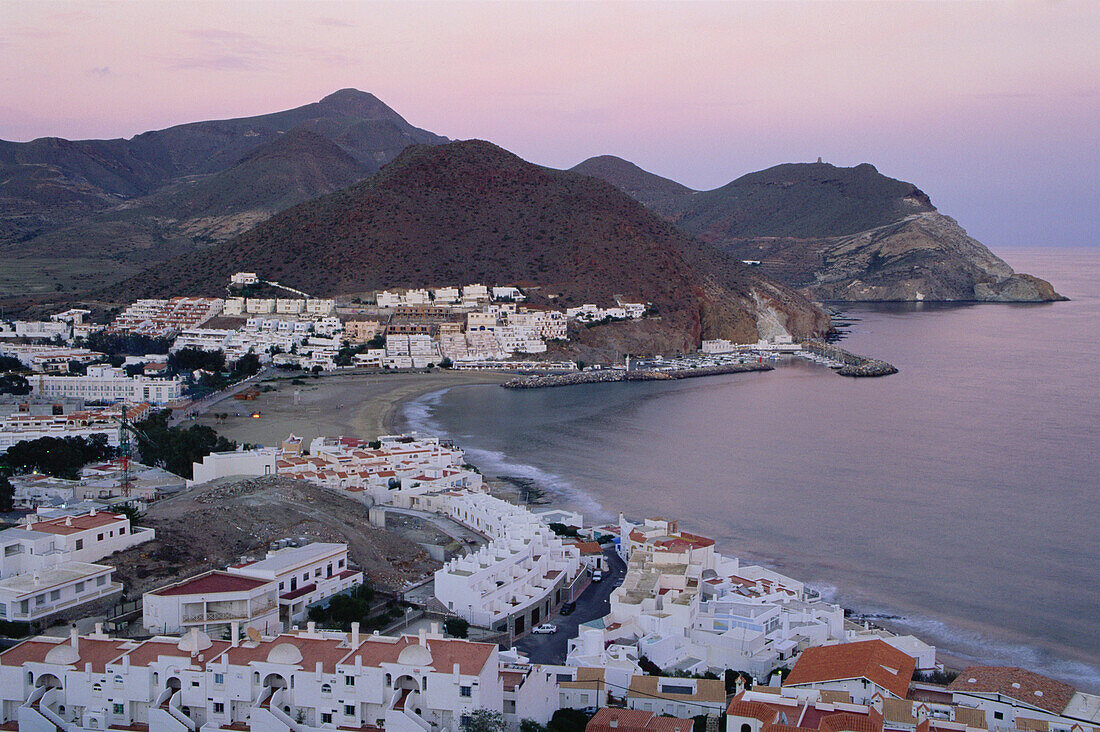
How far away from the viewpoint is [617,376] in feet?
148

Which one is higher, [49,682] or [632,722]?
[49,682]

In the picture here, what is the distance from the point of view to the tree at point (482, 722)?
31.4 ft

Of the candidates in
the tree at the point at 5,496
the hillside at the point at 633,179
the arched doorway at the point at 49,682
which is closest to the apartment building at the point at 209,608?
the arched doorway at the point at 49,682

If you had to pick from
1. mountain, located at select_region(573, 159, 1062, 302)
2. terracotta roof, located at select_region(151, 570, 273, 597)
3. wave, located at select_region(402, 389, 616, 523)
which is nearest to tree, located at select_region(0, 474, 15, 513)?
terracotta roof, located at select_region(151, 570, 273, 597)

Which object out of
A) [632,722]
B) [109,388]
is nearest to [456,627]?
[632,722]

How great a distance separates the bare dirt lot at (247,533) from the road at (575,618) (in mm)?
2188

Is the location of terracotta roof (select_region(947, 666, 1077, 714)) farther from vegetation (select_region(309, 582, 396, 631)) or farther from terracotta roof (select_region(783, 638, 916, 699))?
vegetation (select_region(309, 582, 396, 631))

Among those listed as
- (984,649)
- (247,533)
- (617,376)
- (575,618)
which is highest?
(617,376)

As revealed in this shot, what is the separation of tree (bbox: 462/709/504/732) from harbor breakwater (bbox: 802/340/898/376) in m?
39.1

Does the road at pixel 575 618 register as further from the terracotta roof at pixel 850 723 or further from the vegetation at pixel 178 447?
the vegetation at pixel 178 447

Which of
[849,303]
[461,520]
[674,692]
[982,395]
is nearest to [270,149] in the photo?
[849,303]

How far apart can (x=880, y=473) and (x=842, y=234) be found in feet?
327

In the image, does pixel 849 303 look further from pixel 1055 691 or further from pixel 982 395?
pixel 1055 691

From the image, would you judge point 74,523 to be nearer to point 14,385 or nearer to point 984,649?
point 984,649
